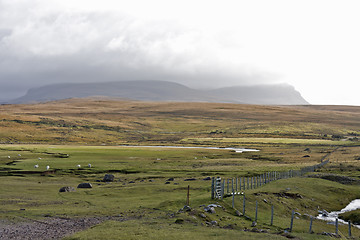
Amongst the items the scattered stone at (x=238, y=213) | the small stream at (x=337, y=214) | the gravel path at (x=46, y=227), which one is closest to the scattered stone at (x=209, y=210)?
the scattered stone at (x=238, y=213)

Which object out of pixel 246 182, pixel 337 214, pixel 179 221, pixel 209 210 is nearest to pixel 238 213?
pixel 209 210

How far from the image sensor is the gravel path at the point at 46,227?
874 inches

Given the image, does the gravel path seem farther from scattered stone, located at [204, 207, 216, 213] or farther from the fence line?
the fence line

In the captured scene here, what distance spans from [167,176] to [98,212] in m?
26.5

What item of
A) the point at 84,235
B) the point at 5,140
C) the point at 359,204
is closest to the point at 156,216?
the point at 84,235

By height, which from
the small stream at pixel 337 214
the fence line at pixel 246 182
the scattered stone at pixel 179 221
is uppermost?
the scattered stone at pixel 179 221

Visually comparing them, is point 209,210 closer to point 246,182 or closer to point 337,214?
point 337,214

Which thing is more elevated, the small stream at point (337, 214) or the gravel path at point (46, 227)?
the gravel path at point (46, 227)

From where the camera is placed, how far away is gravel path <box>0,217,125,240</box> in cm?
2220

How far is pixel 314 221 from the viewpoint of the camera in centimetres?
3183

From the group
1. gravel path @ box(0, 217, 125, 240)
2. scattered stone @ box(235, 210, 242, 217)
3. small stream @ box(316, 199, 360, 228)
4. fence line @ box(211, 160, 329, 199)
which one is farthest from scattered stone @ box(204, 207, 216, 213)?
small stream @ box(316, 199, 360, 228)

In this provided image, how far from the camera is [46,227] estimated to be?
2411 centimetres

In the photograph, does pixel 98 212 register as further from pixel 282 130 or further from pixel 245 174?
pixel 282 130

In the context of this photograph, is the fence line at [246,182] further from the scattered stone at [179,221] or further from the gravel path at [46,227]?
the gravel path at [46,227]
